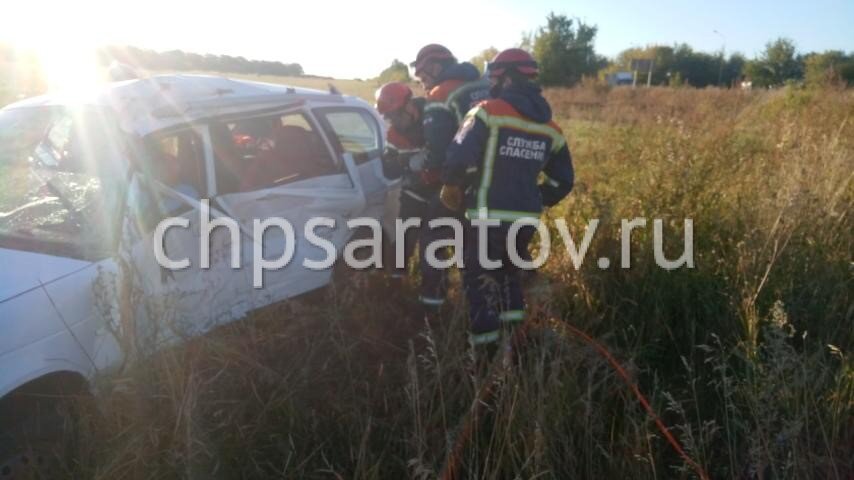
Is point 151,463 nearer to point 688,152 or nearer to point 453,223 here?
point 453,223

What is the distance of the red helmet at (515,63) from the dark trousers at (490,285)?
887 millimetres

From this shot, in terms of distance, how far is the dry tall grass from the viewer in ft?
7.90

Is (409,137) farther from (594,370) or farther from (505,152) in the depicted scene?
(594,370)

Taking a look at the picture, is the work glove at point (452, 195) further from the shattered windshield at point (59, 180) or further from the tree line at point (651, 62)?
the tree line at point (651, 62)

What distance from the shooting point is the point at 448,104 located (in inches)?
163

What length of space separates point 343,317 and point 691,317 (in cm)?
212

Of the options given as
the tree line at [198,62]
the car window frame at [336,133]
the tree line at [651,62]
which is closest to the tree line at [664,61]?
the tree line at [651,62]

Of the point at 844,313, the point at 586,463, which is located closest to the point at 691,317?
the point at 844,313

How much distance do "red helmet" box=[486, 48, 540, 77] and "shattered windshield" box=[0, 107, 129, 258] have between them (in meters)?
2.09

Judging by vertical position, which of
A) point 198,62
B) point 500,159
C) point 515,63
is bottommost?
point 500,159

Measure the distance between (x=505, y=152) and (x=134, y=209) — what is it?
1946 millimetres

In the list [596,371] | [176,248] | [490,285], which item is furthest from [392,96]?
[596,371]

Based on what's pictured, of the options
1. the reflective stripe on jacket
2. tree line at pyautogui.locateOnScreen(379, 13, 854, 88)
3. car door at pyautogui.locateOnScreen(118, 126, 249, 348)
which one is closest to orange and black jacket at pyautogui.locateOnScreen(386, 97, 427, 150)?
the reflective stripe on jacket

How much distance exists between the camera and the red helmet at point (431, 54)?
4422 mm
